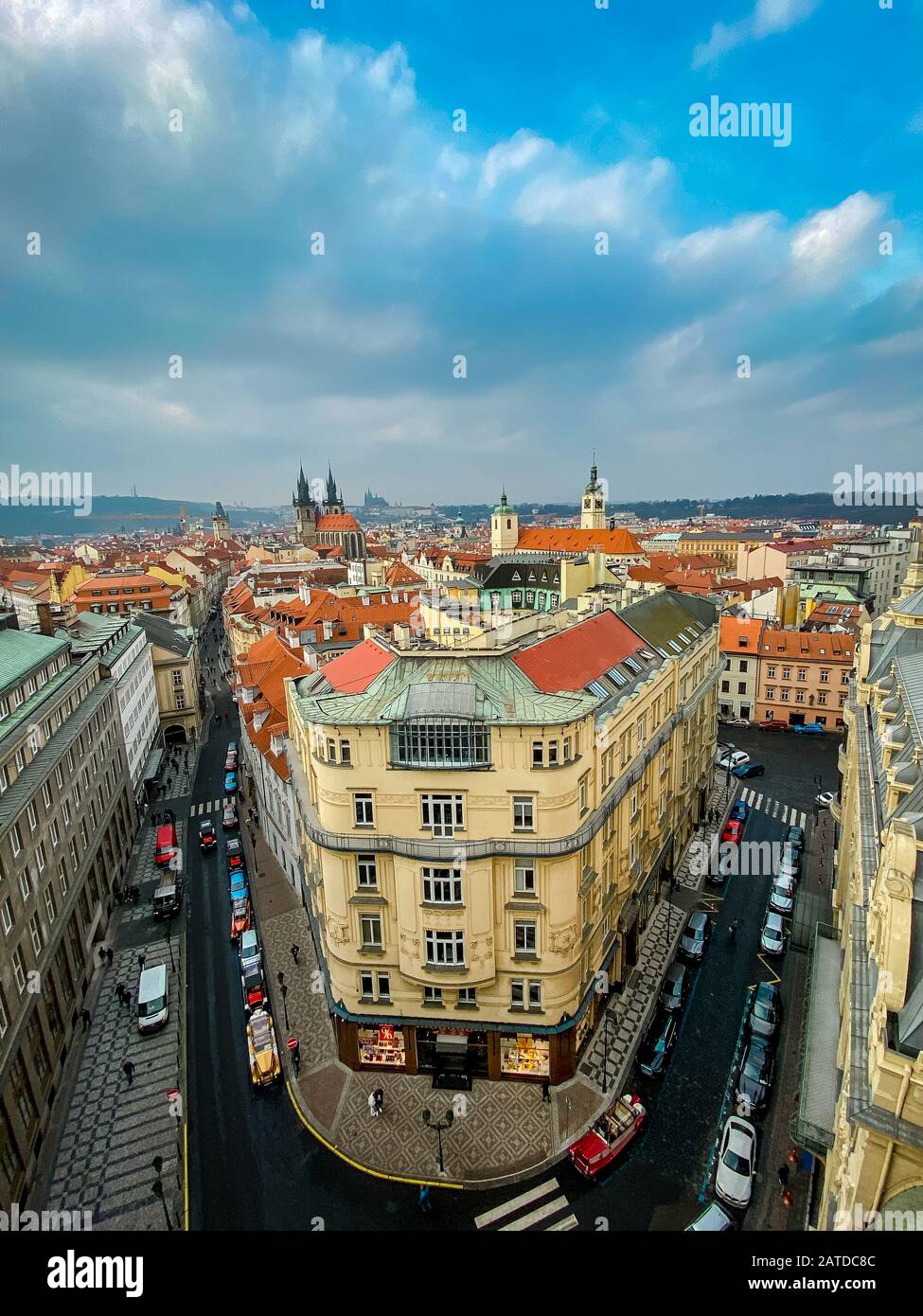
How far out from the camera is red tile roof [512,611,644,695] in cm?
3173

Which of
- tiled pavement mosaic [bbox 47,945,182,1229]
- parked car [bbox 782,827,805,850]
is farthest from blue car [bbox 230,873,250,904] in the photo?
parked car [bbox 782,827,805,850]

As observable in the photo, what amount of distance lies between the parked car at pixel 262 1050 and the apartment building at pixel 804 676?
66086 millimetres

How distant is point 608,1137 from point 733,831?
30145 mm

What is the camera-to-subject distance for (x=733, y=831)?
52.1 meters

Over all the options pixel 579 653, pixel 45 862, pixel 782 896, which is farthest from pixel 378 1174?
pixel 782 896

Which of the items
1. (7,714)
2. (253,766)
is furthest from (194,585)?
(7,714)

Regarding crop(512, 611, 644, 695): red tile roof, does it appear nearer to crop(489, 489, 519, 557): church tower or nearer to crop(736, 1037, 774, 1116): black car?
crop(736, 1037, 774, 1116): black car

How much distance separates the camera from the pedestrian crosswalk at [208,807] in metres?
60.2

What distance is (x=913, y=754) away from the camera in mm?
21516

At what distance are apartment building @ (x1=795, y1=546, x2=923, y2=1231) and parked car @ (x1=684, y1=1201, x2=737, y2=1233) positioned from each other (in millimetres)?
3943

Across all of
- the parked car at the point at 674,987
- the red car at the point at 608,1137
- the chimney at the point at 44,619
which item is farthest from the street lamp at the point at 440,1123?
the chimney at the point at 44,619

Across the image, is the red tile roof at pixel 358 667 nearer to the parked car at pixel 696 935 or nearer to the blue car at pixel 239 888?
the blue car at pixel 239 888
